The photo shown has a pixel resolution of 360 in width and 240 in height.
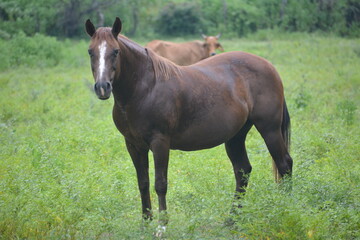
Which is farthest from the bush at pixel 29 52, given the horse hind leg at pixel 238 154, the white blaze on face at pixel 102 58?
the white blaze on face at pixel 102 58

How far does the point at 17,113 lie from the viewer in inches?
389

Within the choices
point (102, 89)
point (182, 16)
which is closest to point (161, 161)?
point (102, 89)

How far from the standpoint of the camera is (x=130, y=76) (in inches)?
184

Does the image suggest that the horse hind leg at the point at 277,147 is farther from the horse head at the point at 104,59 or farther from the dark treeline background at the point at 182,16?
the dark treeline background at the point at 182,16

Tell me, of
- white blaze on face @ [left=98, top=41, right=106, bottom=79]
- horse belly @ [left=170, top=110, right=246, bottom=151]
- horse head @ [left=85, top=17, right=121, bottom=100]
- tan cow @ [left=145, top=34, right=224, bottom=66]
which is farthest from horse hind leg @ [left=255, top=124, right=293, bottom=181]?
tan cow @ [left=145, top=34, right=224, bottom=66]

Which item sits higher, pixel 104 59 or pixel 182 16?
pixel 104 59

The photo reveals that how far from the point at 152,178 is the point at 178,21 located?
78.9 ft

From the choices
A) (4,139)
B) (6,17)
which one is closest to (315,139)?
(4,139)

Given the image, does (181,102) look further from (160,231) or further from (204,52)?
(204,52)

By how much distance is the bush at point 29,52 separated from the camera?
53.5 feet

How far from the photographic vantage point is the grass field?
4.37 metres

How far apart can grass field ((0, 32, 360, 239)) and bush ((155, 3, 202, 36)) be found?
17315mm

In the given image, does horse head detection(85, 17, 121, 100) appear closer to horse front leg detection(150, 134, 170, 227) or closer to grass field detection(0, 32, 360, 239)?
horse front leg detection(150, 134, 170, 227)

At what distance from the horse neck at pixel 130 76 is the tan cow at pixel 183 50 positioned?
421 inches
